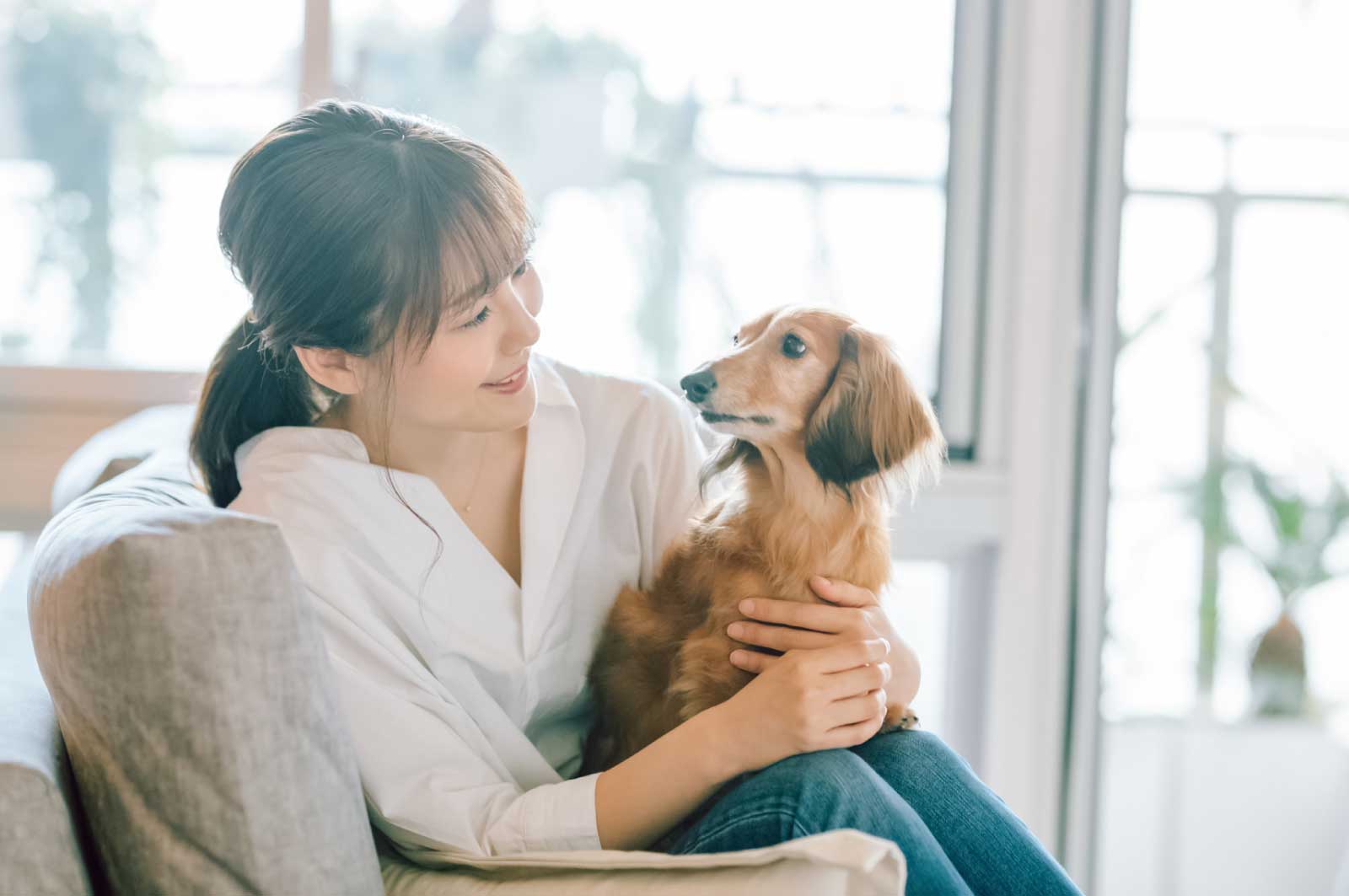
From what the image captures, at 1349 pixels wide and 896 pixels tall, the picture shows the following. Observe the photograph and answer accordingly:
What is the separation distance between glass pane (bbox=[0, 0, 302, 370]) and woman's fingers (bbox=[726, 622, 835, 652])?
1.61 meters

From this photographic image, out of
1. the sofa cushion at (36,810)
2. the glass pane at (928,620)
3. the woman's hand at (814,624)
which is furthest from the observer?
the glass pane at (928,620)

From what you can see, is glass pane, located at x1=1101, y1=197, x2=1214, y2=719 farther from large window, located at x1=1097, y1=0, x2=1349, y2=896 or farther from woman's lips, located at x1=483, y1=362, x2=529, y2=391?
woman's lips, located at x1=483, y1=362, x2=529, y2=391

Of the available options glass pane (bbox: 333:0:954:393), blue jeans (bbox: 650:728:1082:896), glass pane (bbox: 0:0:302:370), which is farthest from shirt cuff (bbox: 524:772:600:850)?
glass pane (bbox: 0:0:302:370)

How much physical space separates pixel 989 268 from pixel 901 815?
1607 mm

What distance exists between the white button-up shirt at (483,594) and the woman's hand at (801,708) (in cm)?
18

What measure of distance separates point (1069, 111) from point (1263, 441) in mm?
879

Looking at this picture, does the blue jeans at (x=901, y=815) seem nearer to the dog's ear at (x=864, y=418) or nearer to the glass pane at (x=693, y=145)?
the dog's ear at (x=864, y=418)

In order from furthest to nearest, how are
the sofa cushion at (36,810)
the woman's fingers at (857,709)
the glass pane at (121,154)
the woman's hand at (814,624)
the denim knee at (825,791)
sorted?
the glass pane at (121,154) < the woman's hand at (814,624) < the woman's fingers at (857,709) < the denim knee at (825,791) < the sofa cushion at (36,810)

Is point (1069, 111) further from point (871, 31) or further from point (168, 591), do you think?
point (168, 591)

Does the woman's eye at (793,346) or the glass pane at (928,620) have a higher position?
the woman's eye at (793,346)

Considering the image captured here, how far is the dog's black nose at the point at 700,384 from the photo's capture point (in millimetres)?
1280

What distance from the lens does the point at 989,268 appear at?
7.85 feet

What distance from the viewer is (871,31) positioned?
→ 240 centimetres

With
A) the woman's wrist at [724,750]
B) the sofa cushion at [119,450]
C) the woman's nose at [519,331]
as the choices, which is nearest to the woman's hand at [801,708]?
the woman's wrist at [724,750]
